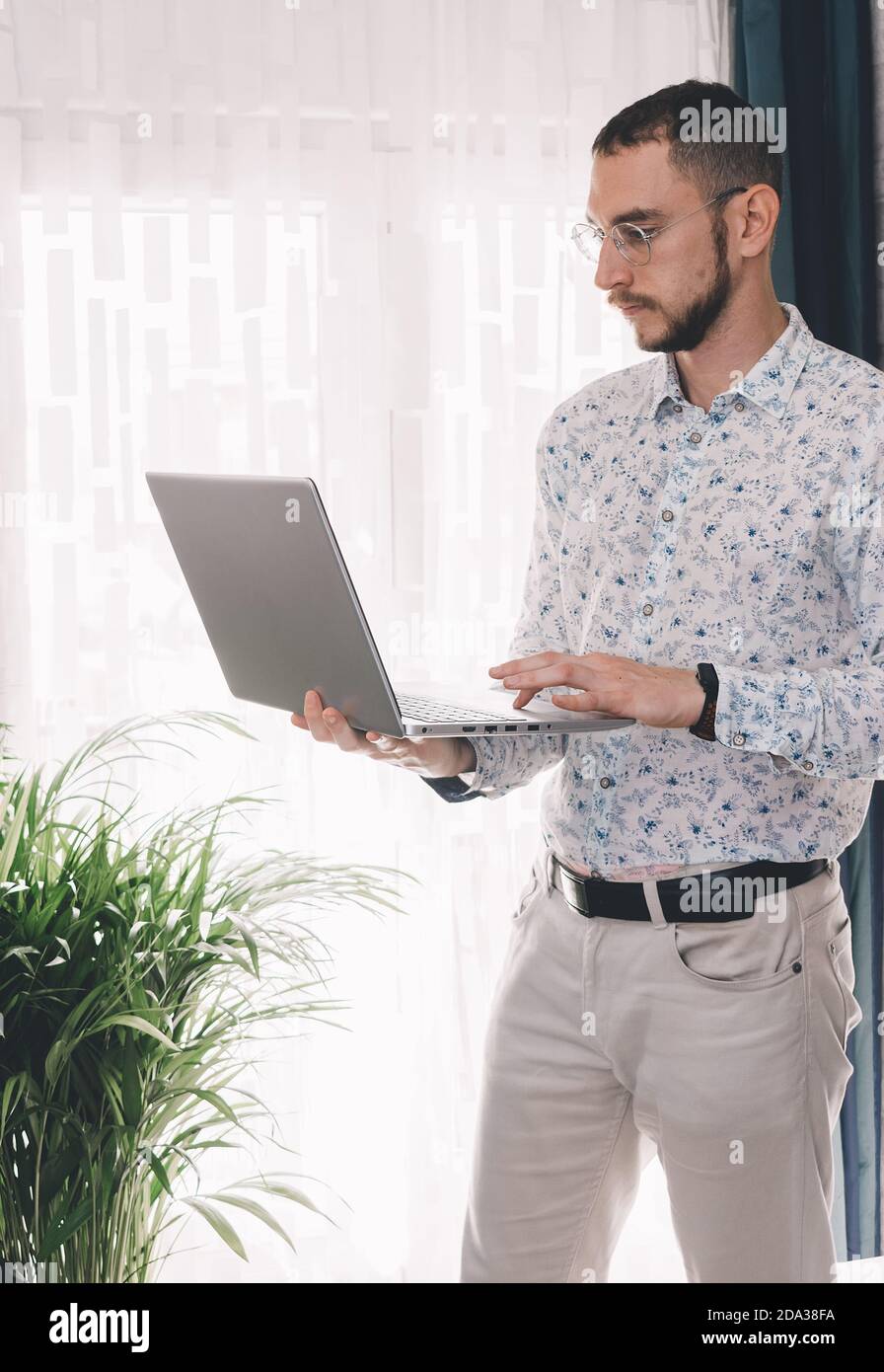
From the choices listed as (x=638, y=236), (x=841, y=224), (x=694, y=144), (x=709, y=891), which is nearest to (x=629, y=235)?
(x=638, y=236)

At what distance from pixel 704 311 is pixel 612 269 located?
0.11 m

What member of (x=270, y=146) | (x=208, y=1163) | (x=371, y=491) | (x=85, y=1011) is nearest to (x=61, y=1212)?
(x=85, y=1011)

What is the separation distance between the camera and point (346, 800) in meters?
2.03

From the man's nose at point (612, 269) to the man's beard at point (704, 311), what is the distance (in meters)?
0.07

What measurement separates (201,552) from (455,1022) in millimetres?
1102

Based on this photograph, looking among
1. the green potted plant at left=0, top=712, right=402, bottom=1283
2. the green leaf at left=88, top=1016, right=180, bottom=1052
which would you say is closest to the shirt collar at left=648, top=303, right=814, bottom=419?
the green potted plant at left=0, top=712, right=402, bottom=1283

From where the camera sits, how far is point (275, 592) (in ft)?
3.81

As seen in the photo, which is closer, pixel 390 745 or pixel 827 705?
pixel 827 705

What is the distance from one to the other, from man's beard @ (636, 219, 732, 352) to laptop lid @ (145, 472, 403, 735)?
0.48 m

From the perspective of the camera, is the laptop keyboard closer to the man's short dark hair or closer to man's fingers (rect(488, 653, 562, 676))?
man's fingers (rect(488, 653, 562, 676))

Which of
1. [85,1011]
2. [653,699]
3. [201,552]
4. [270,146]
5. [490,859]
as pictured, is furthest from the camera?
[490,859]

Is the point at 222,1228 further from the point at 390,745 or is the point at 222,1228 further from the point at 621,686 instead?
A: the point at 621,686

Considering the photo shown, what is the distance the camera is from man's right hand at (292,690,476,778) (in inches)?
47.7

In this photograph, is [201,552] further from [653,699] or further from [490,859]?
[490,859]
